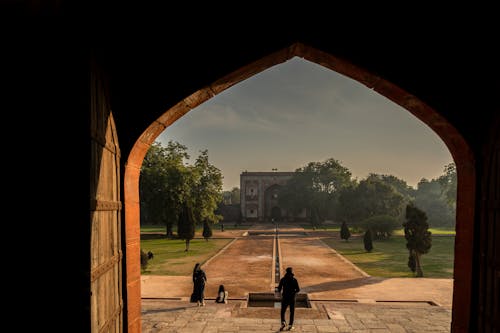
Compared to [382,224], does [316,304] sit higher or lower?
higher

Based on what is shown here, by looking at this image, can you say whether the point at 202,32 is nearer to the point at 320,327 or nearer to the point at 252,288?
the point at 320,327

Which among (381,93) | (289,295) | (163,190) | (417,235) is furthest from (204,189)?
(381,93)

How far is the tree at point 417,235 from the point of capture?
459 inches

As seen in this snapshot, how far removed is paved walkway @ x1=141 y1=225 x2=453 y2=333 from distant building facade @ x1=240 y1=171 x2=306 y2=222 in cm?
3601

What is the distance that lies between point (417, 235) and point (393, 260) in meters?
2.95

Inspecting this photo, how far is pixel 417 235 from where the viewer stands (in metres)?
11.8

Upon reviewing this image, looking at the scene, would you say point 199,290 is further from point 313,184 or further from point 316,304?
point 313,184

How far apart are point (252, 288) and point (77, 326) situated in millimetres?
7448

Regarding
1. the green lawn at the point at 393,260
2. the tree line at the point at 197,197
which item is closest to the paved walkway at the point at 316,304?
the green lawn at the point at 393,260

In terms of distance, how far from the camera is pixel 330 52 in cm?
320

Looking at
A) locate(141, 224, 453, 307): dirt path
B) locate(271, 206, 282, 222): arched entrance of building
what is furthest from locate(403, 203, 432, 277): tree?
locate(271, 206, 282, 222): arched entrance of building

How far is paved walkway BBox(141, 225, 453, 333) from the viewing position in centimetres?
588

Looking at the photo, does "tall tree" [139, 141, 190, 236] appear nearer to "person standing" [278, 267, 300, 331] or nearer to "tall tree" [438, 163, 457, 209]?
"person standing" [278, 267, 300, 331]

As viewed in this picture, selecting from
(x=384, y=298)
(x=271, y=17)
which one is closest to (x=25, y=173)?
(x=271, y=17)
